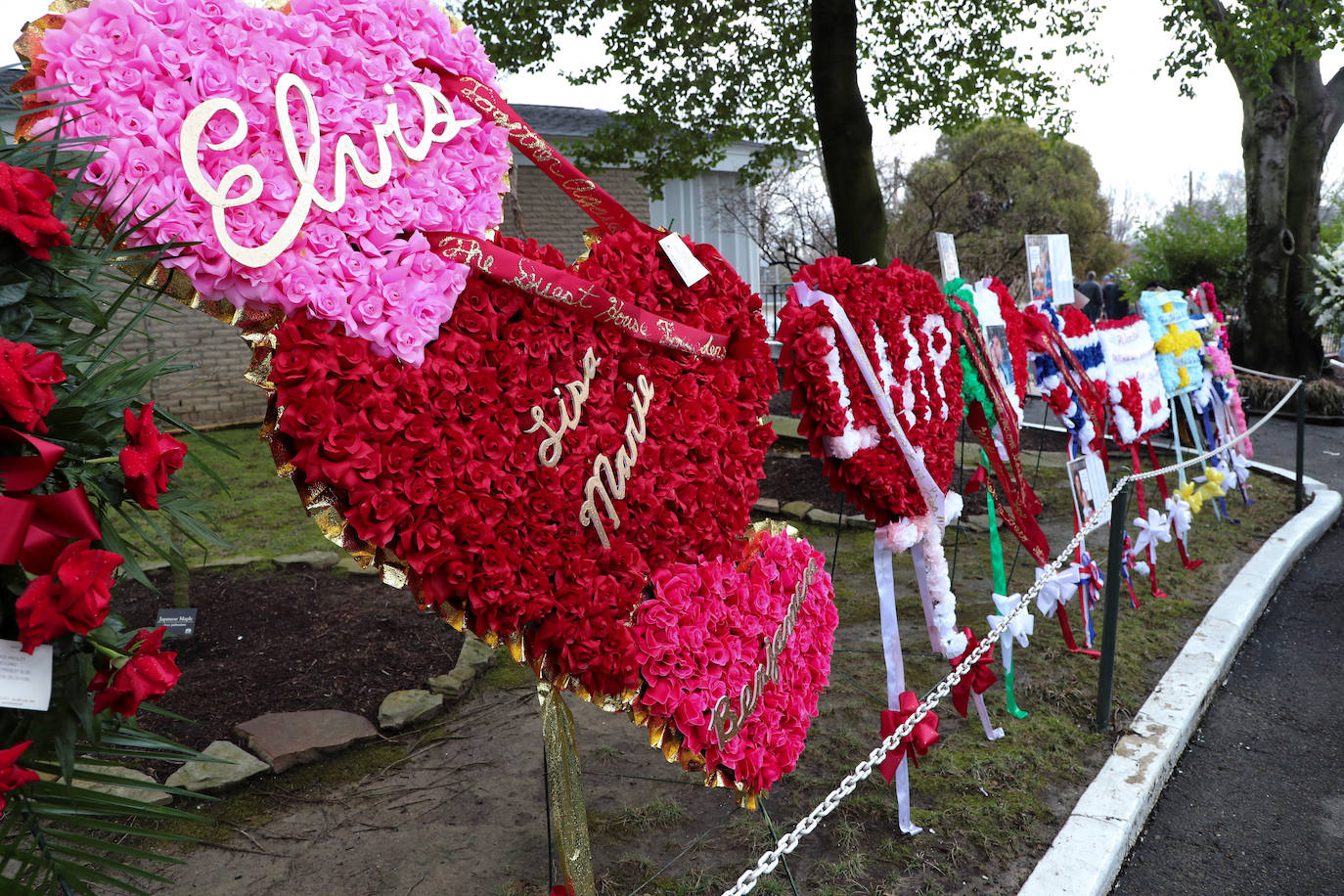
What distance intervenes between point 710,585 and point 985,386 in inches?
80.4

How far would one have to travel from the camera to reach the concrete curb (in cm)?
316

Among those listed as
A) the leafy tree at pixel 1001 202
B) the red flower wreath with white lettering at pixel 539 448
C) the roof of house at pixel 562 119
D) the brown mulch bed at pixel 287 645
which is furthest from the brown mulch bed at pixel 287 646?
the roof of house at pixel 562 119

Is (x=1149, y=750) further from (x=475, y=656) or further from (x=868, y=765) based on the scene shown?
(x=475, y=656)

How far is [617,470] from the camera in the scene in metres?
2.29

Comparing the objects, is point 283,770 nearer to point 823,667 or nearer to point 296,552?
point 823,667

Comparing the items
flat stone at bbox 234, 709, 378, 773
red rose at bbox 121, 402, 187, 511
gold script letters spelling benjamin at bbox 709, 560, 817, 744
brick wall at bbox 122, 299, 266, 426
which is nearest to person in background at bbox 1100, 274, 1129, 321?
brick wall at bbox 122, 299, 266, 426

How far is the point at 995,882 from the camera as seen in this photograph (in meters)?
3.12

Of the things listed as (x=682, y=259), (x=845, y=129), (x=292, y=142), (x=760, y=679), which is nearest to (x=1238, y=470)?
(x=845, y=129)

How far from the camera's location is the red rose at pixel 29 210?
4.43 ft

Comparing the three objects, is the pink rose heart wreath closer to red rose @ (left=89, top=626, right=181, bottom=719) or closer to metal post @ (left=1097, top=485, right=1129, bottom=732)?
red rose @ (left=89, top=626, right=181, bottom=719)

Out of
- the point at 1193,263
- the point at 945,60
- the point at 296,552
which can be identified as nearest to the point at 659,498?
the point at 296,552

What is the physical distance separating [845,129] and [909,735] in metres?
6.49

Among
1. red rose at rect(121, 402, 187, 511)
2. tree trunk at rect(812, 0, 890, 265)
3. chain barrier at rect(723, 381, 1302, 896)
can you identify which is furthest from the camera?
tree trunk at rect(812, 0, 890, 265)

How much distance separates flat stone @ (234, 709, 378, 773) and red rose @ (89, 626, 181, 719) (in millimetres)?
2395
